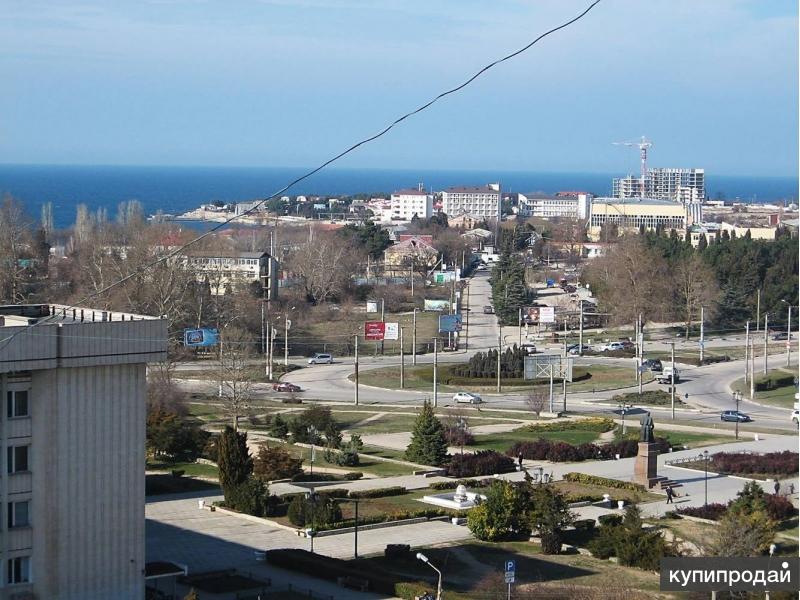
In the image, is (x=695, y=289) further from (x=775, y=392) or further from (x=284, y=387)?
(x=284, y=387)

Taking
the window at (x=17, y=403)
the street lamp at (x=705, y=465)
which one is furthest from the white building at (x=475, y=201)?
the window at (x=17, y=403)

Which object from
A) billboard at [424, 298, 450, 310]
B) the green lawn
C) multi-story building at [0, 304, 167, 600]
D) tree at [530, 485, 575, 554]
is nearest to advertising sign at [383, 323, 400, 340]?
the green lawn

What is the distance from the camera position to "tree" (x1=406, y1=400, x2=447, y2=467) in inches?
1267

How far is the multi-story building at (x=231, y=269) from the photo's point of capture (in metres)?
57.8

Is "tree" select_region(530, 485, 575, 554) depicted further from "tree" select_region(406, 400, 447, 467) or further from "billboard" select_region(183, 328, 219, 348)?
"billboard" select_region(183, 328, 219, 348)

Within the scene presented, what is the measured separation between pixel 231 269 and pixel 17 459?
155ft

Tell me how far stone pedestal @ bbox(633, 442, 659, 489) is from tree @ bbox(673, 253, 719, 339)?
29805mm

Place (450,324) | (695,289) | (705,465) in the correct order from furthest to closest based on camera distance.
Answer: (695,289) < (450,324) < (705,465)

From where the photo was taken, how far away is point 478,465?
3148 centimetres

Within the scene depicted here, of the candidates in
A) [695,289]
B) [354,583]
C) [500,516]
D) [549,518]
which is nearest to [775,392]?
[695,289]

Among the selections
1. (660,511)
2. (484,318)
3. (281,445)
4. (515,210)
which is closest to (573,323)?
(484,318)

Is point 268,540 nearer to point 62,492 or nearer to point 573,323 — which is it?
point 62,492

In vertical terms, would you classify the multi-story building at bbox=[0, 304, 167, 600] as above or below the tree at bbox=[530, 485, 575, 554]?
above

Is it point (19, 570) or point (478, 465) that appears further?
point (478, 465)
